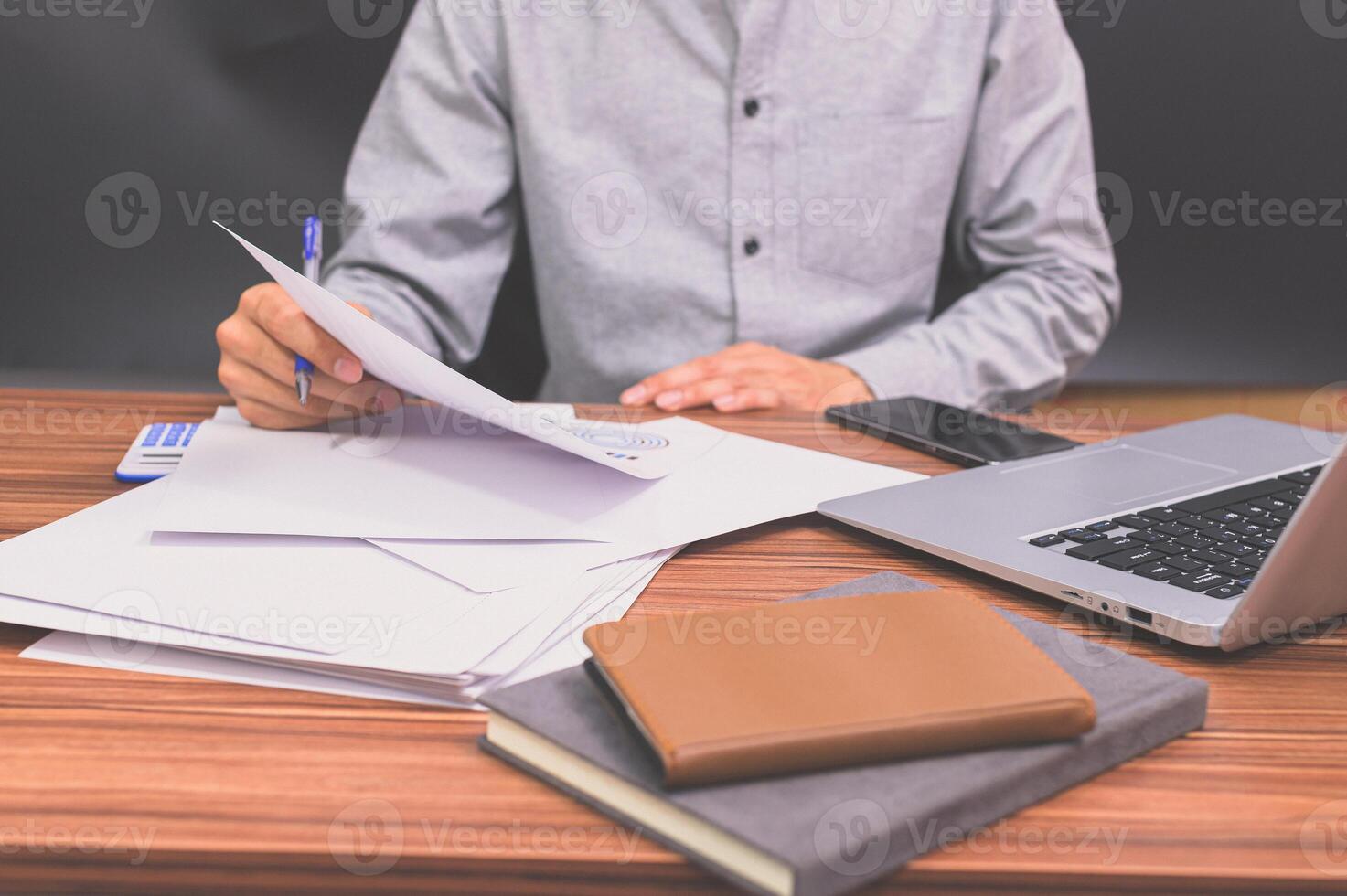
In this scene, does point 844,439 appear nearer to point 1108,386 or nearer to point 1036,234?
point 1036,234

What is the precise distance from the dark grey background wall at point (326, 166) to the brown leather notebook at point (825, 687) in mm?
1159

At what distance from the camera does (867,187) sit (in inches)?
52.2

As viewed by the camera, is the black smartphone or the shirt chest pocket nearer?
the black smartphone

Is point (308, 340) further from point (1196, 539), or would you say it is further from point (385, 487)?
point (1196, 539)

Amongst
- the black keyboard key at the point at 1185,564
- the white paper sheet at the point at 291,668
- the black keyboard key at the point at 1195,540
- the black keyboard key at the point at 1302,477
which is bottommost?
the black keyboard key at the point at 1302,477

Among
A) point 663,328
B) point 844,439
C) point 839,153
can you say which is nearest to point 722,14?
point 839,153

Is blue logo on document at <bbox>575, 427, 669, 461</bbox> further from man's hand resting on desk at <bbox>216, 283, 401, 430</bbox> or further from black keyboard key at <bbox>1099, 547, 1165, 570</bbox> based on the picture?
black keyboard key at <bbox>1099, 547, 1165, 570</bbox>

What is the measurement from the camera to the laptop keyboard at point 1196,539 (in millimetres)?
520

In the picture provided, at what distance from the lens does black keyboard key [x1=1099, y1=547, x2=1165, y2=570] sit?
53cm

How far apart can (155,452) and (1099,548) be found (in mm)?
622

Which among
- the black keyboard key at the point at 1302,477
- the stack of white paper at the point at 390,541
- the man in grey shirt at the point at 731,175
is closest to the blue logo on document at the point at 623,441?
the stack of white paper at the point at 390,541

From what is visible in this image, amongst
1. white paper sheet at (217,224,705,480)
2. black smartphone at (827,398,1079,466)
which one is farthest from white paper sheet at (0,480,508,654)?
black smartphone at (827,398,1079,466)

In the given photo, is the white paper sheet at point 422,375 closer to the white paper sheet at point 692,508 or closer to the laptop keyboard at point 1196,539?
the white paper sheet at point 692,508

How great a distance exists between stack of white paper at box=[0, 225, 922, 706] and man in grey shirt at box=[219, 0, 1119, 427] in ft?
1.70
